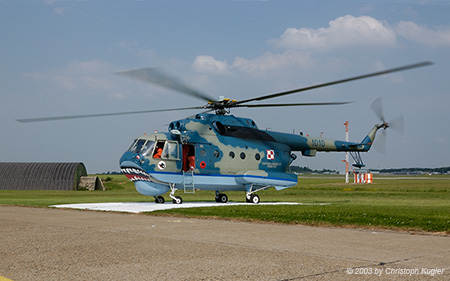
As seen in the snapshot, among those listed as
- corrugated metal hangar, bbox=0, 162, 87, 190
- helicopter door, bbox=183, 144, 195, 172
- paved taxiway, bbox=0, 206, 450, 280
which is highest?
helicopter door, bbox=183, 144, 195, 172

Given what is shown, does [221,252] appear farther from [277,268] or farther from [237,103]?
[237,103]

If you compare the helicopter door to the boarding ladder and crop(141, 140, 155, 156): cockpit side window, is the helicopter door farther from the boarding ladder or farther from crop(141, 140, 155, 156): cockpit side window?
crop(141, 140, 155, 156): cockpit side window

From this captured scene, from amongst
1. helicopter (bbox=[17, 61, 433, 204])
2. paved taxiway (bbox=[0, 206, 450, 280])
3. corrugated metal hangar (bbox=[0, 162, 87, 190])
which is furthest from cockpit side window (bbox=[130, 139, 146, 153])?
corrugated metal hangar (bbox=[0, 162, 87, 190])

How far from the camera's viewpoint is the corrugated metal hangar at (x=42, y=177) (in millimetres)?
50000

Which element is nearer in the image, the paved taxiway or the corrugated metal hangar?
the paved taxiway

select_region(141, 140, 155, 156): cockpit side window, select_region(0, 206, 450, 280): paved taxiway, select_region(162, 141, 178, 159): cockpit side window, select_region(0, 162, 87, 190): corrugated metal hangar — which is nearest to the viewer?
select_region(0, 206, 450, 280): paved taxiway

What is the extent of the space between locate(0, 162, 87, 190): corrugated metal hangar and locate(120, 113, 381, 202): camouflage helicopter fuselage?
29147 mm

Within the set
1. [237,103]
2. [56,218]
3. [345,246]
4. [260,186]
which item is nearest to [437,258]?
[345,246]

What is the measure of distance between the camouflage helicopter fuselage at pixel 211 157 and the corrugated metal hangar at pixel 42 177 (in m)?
29.1

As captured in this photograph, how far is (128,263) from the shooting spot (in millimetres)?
7461

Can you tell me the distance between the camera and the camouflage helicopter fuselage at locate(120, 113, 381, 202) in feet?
76.2

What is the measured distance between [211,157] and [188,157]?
3.99 ft

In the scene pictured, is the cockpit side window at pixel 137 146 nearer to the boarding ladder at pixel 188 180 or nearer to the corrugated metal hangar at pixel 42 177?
the boarding ladder at pixel 188 180

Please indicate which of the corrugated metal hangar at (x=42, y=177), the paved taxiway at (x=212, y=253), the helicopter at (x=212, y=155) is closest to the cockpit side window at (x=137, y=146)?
the helicopter at (x=212, y=155)
